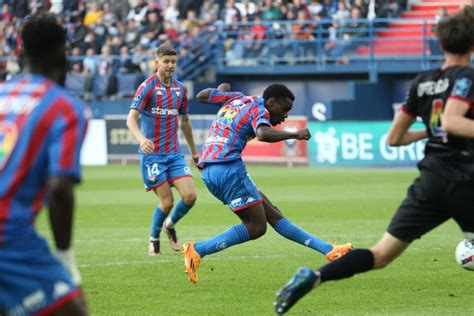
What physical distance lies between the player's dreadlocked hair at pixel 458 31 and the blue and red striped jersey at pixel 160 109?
267 inches

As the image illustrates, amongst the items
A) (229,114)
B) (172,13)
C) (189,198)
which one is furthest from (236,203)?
(172,13)

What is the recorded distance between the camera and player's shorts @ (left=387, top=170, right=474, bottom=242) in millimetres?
6844

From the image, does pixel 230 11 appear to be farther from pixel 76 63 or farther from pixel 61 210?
pixel 61 210

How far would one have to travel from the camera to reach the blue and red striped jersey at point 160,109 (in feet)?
43.2

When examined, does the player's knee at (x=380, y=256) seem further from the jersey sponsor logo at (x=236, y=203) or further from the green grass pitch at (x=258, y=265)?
the jersey sponsor logo at (x=236, y=203)

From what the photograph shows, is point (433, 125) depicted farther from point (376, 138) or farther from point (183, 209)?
point (376, 138)

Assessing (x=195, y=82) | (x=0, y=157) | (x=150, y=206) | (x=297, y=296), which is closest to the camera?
(x=0, y=157)

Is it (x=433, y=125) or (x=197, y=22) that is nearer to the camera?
(x=433, y=125)

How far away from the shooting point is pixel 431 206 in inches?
274

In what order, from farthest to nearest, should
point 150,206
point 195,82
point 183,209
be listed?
1. point 195,82
2. point 150,206
3. point 183,209

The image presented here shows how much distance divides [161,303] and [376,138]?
19640 millimetres

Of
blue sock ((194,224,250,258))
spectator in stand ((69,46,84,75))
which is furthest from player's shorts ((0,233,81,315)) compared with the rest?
spectator in stand ((69,46,84,75))

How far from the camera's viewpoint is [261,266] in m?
11.7

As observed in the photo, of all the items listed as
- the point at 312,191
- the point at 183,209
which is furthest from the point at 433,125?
the point at 312,191
